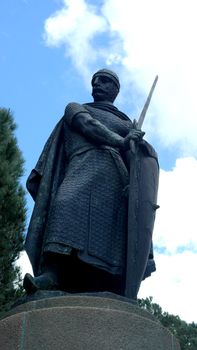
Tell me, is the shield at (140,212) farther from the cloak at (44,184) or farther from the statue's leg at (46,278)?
the statue's leg at (46,278)

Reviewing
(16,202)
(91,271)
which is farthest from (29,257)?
(16,202)

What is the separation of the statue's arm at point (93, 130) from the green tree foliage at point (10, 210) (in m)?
5.00

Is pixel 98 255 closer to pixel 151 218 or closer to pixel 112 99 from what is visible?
pixel 151 218

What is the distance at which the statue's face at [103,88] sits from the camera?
6.07 metres

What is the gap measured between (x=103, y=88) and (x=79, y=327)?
273cm

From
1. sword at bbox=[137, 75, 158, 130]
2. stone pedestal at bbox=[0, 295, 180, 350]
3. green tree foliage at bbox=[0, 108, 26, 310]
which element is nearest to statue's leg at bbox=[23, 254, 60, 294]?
stone pedestal at bbox=[0, 295, 180, 350]

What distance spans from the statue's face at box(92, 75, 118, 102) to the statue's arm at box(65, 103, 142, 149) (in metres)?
0.49

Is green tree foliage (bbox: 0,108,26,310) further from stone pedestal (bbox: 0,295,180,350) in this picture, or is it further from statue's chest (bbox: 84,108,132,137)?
stone pedestal (bbox: 0,295,180,350)

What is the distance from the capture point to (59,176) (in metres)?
5.49

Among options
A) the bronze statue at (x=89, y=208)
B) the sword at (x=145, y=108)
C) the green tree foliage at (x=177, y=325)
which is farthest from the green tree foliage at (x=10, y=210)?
the green tree foliage at (x=177, y=325)

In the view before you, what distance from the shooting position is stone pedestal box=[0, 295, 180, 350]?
12.9 feet

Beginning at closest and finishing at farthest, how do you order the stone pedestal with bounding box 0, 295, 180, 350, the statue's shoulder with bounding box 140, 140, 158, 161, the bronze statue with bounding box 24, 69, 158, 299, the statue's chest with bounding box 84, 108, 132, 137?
the stone pedestal with bounding box 0, 295, 180, 350, the bronze statue with bounding box 24, 69, 158, 299, the statue's shoulder with bounding box 140, 140, 158, 161, the statue's chest with bounding box 84, 108, 132, 137

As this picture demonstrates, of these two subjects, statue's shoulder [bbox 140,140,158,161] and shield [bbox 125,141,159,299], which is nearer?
shield [bbox 125,141,159,299]

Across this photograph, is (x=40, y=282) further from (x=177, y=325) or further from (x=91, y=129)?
(x=177, y=325)
